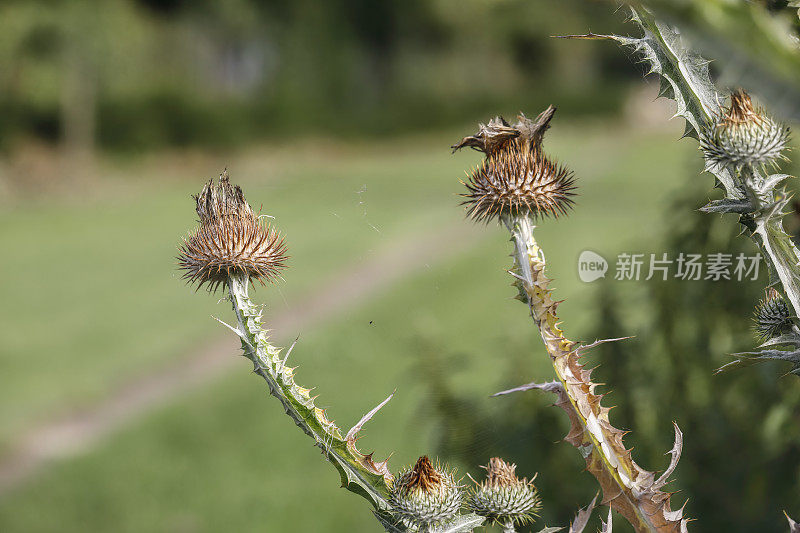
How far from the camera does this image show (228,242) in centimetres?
118

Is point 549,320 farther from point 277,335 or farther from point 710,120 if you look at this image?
point 277,335

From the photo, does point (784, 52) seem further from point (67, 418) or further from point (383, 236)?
point (67, 418)

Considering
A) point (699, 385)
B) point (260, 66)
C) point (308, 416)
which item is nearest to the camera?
point (308, 416)

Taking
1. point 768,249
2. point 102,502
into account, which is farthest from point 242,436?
point 768,249

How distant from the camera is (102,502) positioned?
7523 millimetres

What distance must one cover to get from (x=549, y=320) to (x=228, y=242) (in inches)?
18.9

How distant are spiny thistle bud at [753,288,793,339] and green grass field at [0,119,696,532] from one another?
45cm

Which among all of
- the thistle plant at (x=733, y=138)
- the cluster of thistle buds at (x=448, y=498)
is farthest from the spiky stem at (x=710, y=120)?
the cluster of thistle buds at (x=448, y=498)

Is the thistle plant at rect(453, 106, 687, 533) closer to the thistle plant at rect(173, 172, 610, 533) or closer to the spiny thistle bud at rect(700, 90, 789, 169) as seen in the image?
the thistle plant at rect(173, 172, 610, 533)

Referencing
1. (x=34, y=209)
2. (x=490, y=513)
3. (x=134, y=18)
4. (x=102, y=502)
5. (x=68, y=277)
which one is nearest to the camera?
(x=490, y=513)

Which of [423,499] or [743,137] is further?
[423,499]

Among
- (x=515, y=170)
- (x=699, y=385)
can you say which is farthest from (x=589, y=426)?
(x=699, y=385)

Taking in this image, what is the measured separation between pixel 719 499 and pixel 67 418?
8.59 meters

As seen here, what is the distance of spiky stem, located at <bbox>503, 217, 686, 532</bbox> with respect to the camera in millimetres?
1133
